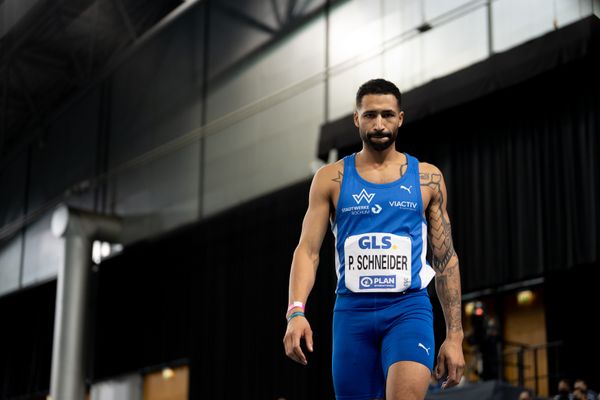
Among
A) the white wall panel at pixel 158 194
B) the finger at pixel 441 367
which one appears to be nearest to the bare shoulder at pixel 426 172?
the finger at pixel 441 367

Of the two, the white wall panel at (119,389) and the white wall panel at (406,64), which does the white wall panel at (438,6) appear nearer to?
the white wall panel at (406,64)

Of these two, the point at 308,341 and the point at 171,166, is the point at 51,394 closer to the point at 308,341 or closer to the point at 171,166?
the point at 171,166

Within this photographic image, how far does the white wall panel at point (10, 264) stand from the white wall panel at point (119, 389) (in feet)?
14.5

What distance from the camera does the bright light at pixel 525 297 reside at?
51.2ft

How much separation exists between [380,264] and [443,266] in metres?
0.34

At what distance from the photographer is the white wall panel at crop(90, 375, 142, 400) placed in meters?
18.3

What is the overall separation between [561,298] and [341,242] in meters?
11.8

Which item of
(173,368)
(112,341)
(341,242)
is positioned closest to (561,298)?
(173,368)

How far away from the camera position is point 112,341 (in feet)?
61.1

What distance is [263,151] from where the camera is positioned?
16000 millimetres

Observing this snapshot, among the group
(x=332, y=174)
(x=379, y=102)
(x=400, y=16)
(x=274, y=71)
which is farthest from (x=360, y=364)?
(x=274, y=71)

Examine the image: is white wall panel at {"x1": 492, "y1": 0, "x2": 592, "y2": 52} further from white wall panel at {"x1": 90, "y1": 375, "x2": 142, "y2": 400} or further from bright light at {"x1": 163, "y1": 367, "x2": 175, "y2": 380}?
white wall panel at {"x1": 90, "y1": 375, "x2": 142, "y2": 400}

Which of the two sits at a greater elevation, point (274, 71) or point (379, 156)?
point (274, 71)

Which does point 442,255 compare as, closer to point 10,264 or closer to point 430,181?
point 430,181
